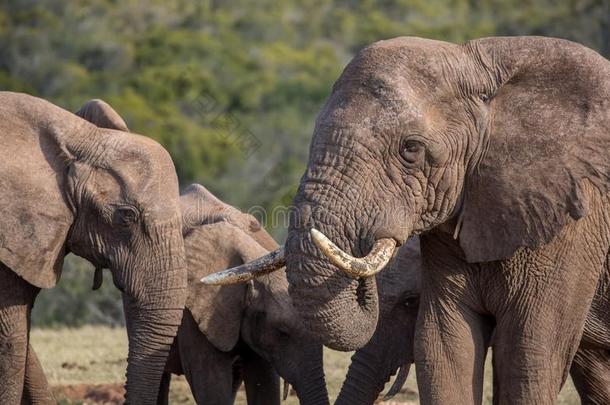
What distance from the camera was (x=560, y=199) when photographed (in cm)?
609

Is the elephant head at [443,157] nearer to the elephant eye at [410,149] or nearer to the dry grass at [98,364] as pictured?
the elephant eye at [410,149]

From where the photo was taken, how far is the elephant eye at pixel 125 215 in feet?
Answer: 25.4

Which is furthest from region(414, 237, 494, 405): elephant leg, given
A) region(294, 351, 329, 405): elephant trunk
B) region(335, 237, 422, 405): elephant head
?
region(294, 351, 329, 405): elephant trunk

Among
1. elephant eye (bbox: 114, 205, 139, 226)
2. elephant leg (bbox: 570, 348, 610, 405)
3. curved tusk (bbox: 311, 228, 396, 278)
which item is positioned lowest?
elephant leg (bbox: 570, 348, 610, 405)

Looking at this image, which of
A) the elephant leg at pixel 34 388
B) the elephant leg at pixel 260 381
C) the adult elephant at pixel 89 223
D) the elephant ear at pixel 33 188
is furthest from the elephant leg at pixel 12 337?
the elephant leg at pixel 260 381

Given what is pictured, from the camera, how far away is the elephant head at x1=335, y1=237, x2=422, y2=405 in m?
7.64

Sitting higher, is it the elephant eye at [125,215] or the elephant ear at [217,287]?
the elephant eye at [125,215]

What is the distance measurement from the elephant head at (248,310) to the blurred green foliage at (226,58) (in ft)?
25.7

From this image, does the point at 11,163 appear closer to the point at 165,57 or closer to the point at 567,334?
the point at 567,334

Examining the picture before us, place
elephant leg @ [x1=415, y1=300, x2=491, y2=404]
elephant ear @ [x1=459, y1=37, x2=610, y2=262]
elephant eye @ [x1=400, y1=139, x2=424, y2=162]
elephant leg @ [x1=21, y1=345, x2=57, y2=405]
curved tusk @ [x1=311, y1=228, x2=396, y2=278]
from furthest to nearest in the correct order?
1. elephant leg @ [x1=21, y1=345, x2=57, y2=405]
2. elephant leg @ [x1=415, y1=300, x2=491, y2=404]
3. elephant ear @ [x1=459, y1=37, x2=610, y2=262]
4. elephant eye @ [x1=400, y1=139, x2=424, y2=162]
5. curved tusk @ [x1=311, y1=228, x2=396, y2=278]

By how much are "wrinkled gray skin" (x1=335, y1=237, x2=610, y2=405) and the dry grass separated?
1888 mm

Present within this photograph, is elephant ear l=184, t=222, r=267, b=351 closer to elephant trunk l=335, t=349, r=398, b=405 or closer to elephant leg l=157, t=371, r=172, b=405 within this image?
elephant leg l=157, t=371, r=172, b=405

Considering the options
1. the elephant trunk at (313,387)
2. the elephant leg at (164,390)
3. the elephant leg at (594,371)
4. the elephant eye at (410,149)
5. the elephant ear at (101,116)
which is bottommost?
the elephant leg at (164,390)

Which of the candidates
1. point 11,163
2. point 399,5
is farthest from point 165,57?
point 11,163
